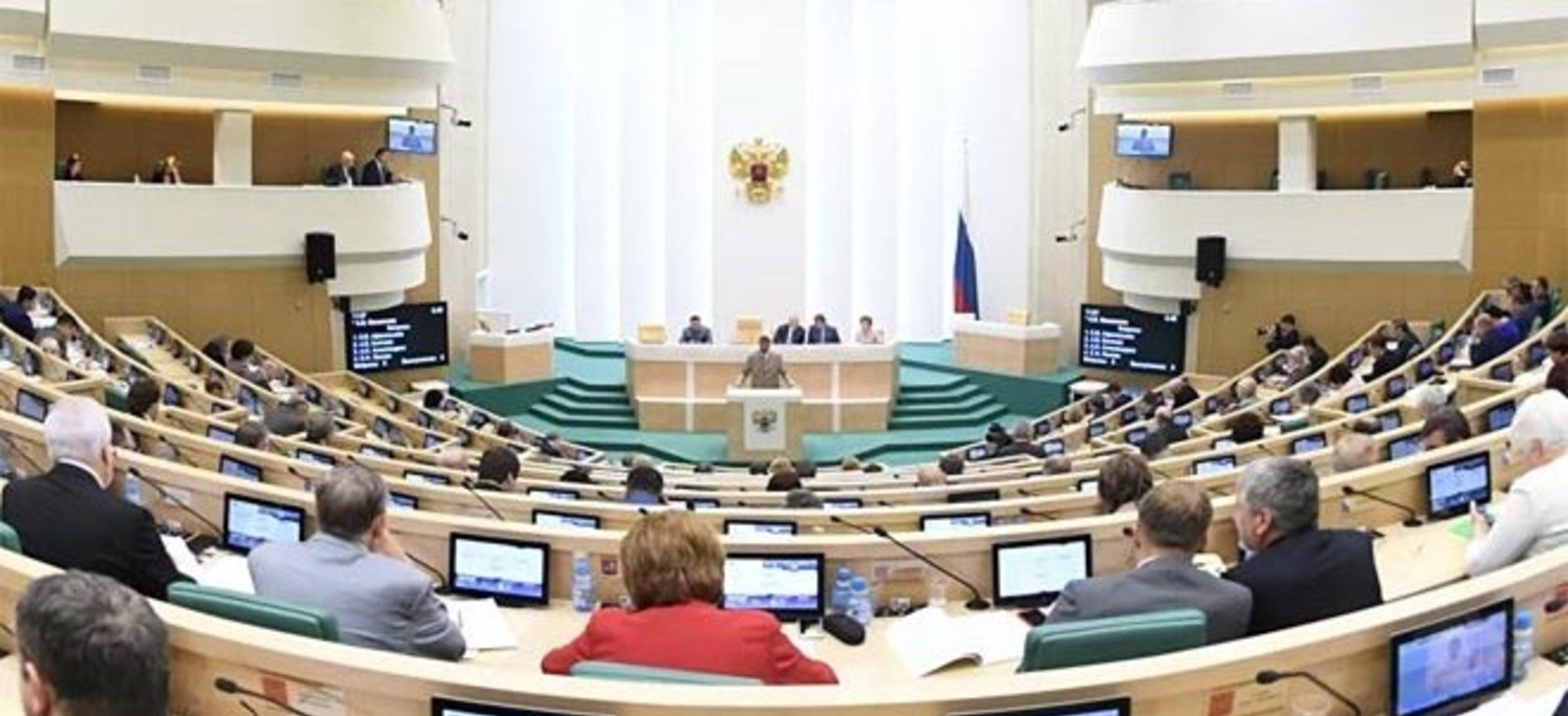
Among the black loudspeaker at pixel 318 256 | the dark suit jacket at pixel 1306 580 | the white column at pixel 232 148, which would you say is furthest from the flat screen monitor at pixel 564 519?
the white column at pixel 232 148

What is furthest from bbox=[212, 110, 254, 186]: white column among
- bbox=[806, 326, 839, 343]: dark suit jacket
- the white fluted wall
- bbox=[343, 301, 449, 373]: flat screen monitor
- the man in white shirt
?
the man in white shirt

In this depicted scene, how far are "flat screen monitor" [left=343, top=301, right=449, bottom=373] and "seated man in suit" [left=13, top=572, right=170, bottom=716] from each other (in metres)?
17.6

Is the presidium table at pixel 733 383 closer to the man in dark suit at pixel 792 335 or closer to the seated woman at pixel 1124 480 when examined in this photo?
the man in dark suit at pixel 792 335

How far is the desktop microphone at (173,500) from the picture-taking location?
7.23 m

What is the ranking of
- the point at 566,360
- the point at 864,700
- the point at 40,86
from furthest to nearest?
the point at 566,360, the point at 40,86, the point at 864,700

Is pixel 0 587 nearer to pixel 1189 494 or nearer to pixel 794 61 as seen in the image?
pixel 1189 494

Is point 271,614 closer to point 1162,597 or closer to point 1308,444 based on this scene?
point 1162,597

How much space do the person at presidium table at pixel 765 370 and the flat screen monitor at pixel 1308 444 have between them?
9.39m

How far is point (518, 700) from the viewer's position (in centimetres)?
353

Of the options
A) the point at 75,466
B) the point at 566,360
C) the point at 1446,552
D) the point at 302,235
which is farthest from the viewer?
the point at 566,360

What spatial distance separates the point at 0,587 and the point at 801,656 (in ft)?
6.85

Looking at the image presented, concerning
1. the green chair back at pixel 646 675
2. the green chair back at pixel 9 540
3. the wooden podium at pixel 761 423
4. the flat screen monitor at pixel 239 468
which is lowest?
the wooden podium at pixel 761 423

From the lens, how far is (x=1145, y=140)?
853 inches

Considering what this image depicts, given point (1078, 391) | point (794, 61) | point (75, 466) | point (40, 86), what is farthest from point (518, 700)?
point (794, 61)
